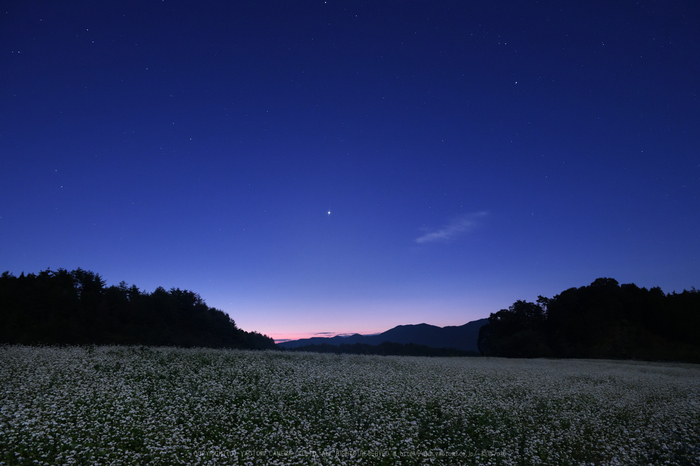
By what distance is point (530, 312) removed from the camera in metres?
79.8

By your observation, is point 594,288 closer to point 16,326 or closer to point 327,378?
point 327,378

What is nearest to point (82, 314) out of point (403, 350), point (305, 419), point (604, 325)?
point (305, 419)

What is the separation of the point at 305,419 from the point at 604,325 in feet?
252

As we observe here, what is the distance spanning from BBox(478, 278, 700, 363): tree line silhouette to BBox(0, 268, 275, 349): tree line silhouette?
62578 mm

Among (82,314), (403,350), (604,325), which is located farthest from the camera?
(403,350)

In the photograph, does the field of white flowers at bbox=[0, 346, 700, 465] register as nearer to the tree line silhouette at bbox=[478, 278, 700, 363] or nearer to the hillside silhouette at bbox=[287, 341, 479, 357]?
the tree line silhouette at bbox=[478, 278, 700, 363]

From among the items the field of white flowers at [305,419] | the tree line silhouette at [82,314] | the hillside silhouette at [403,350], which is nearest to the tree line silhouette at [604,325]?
the hillside silhouette at [403,350]

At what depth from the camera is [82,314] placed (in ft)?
164

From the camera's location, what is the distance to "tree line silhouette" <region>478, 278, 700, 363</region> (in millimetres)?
59406

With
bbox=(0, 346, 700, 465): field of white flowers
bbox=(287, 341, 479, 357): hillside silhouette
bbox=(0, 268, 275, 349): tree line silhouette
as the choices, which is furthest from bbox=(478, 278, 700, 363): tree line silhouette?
bbox=(0, 268, 275, 349): tree line silhouette

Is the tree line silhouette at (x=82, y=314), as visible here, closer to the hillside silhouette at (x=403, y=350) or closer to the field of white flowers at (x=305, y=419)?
the hillside silhouette at (x=403, y=350)

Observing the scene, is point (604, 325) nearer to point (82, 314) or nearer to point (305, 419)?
point (305, 419)

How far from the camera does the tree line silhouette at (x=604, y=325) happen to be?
59.4m

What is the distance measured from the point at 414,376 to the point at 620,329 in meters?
67.5
